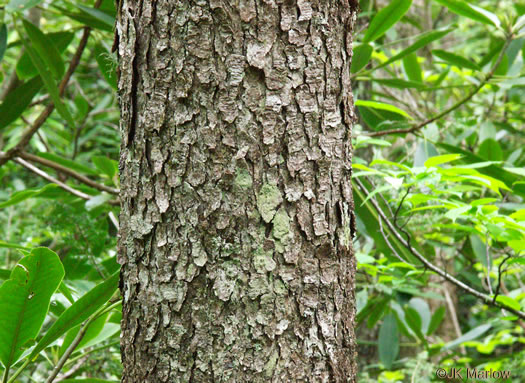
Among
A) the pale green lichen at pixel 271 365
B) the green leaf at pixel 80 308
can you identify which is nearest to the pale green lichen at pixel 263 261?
the pale green lichen at pixel 271 365

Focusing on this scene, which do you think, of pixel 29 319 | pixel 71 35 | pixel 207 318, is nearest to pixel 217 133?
pixel 207 318

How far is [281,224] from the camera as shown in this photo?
2.30 feet

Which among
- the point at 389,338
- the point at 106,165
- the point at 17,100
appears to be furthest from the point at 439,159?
the point at 17,100

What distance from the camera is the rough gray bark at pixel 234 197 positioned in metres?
0.68

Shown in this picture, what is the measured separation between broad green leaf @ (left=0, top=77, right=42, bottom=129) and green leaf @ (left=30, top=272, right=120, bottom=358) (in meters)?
0.96

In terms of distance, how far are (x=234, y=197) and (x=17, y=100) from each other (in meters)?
1.15

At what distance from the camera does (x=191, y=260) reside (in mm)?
693

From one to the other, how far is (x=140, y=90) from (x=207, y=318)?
34 centimetres

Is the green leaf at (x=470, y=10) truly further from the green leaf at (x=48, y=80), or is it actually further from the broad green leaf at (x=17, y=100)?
the broad green leaf at (x=17, y=100)

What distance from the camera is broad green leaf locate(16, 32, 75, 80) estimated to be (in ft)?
5.13

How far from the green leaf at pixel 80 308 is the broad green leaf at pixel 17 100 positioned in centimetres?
96

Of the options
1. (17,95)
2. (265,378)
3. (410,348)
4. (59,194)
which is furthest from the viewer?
(410,348)

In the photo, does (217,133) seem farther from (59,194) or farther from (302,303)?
(59,194)

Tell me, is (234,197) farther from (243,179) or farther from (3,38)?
(3,38)
